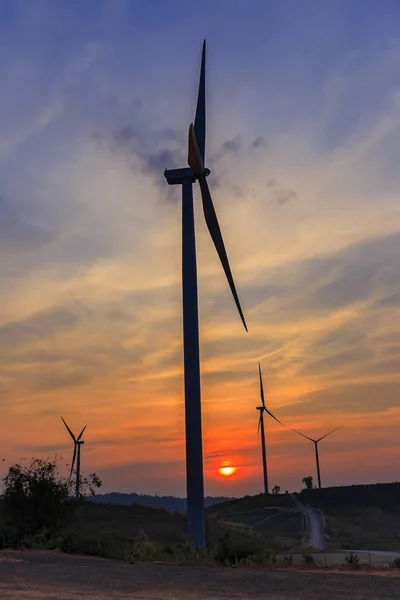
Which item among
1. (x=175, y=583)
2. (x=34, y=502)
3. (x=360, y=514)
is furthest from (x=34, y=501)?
(x=360, y=514)

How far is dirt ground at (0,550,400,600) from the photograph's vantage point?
67.8 feet

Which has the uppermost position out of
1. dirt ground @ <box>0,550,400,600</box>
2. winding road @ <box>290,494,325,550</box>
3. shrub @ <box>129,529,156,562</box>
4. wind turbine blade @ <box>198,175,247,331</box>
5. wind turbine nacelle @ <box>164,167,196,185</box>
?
wind turbine nacelle @ <box>164,167,196,185</box>

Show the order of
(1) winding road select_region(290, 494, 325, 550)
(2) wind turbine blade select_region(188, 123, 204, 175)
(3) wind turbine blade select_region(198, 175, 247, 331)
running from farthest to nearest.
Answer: (1) winding road select_region(290, 494, 325, 550), (3) wind turbine blade select_region(198, 175, 247, 331), (2) wind turbine blade select_region(188, 123, 204, 175)

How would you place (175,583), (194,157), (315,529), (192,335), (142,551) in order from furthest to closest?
(315,529) → (194,157) → (192,335) → (142,551) → (175,583)

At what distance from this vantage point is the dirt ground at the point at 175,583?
20.7 m

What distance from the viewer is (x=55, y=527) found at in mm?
43094

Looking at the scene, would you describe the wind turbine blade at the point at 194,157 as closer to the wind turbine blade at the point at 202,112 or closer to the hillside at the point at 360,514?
the wind turbine blade at the point at 202,112

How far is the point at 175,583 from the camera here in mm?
23891

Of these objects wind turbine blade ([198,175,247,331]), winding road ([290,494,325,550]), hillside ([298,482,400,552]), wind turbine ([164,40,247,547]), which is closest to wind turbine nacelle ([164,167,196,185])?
wind turbine ([164,40,247,547])

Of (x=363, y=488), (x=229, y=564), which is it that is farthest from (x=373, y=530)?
(x=229, y=564)

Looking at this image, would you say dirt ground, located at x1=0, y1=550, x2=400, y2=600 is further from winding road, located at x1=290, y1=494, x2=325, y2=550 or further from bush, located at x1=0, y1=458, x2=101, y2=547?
winding road, located at x1=290, y1=494, x2=325, y2=550

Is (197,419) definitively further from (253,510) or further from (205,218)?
(253,510)

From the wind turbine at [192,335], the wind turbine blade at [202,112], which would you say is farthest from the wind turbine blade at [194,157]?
the wind turbine blade at [202,112]

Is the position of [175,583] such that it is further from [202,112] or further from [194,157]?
[202,112]
